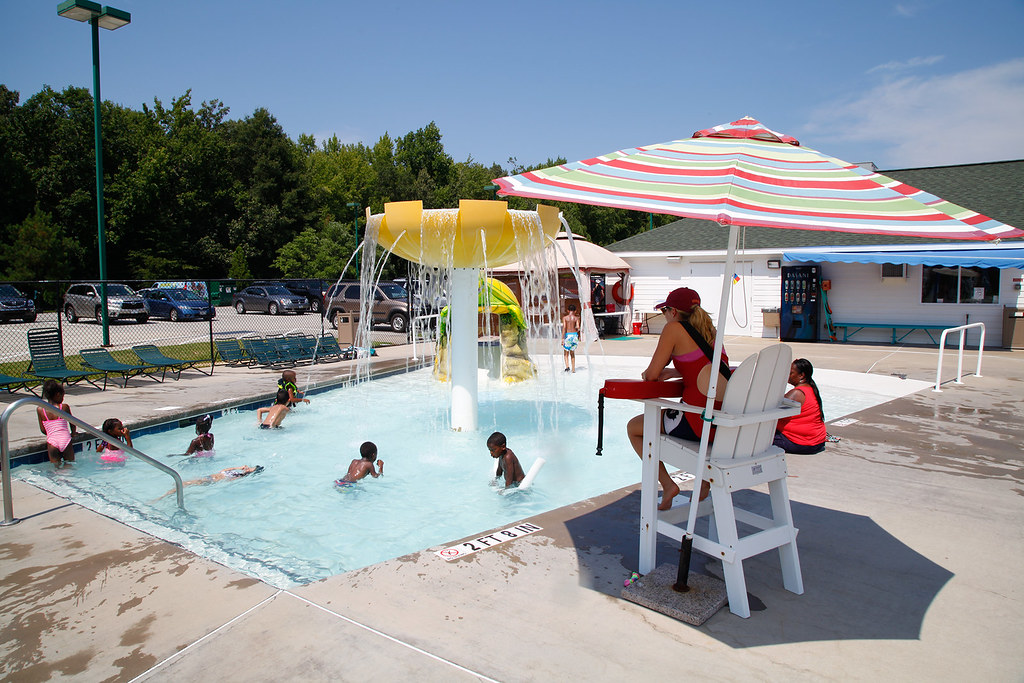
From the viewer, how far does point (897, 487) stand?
576 cm

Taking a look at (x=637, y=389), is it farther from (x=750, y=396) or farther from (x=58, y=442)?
(x=58, y=442)

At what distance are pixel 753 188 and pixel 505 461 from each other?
12.2 ft

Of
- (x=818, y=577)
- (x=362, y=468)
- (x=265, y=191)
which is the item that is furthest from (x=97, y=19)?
(x=265, y=191)

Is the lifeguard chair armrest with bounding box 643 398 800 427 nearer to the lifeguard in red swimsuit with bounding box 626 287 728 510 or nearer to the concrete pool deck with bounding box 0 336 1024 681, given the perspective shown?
the lifeguard in red swimsuit with bounding box 626 287 728 510

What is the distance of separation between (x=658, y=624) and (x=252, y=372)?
1204cm

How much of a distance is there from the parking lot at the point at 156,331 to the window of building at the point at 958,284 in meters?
16.9

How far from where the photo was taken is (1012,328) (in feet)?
57.8

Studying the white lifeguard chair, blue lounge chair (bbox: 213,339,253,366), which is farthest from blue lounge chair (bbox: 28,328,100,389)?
the white lifeguard chair

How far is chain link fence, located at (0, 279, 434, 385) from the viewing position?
18.5 meters

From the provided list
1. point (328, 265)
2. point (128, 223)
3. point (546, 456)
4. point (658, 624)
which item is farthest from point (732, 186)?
point (128, 223)

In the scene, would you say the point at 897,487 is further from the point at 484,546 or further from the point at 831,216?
the point at 484,546

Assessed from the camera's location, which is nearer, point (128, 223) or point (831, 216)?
point (831, 216)

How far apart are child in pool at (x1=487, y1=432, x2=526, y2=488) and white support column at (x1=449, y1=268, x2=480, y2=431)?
209 centimetres

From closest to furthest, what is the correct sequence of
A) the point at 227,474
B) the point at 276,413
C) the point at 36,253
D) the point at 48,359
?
1. the point at 227,474
2. the point at 276,413
3. the point at 48,359
4. the point at 36,253
